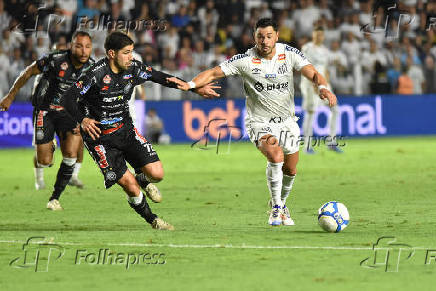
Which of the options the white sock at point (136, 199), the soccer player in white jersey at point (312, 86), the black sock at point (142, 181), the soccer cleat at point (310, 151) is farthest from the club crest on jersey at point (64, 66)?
the soccer cleat at point (310, 151)

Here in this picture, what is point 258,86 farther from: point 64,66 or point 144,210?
point 64,66

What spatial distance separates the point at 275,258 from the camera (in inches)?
329

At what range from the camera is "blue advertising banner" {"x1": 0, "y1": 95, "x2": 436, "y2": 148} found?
24.6m

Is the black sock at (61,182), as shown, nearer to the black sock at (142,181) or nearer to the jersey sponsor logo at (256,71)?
the black sock at (142,181)

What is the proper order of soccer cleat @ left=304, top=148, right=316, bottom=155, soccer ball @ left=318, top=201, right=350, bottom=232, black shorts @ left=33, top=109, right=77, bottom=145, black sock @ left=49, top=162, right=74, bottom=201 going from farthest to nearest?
soccer cleat @ left=304, top=148, right=316, bottom=155 → black shorts @ left=33, top=109, right=77, bottom=145 → black sock @ left=49, top=162, right=74, bottom=201 → soccer ball @ left=318, top=201, right=350, bottom=232

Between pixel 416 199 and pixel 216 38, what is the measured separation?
46.4ft

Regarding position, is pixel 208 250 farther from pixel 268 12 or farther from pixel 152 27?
pixel 268 12

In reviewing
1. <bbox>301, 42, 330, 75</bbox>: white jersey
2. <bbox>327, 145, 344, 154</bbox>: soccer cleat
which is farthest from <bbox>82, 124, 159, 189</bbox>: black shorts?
<bbox>327, 145, 344, 154</bbox>: soccer cleat

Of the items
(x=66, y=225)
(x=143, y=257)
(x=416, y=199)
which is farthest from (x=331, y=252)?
(x=416, y=199)

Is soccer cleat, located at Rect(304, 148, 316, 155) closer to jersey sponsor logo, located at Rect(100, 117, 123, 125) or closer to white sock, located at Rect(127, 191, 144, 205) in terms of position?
jersey sponsor logo, located at Rect(100, 117, 123, 125)

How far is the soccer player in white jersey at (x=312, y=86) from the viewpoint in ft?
67.9

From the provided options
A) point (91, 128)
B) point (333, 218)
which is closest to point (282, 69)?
point (333, 218)

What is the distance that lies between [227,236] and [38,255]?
2.09 m

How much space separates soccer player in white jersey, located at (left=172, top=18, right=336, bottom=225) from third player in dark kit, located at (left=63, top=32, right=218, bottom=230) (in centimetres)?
72
